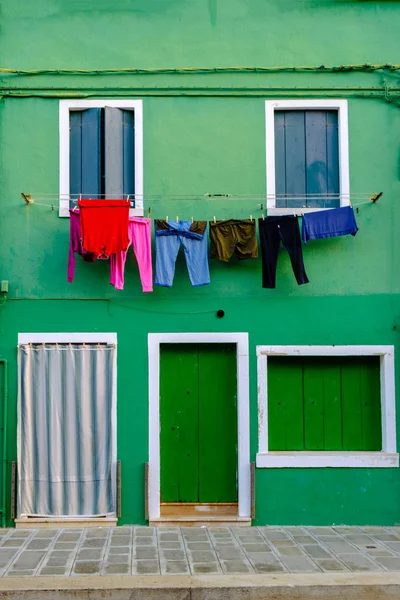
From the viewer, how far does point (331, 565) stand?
7.36 meters

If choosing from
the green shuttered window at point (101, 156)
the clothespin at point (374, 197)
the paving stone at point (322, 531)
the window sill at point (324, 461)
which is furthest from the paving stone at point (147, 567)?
the clothespin at point (374, 197)

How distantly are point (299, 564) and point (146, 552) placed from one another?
69.6 inches

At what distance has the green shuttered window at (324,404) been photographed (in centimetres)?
934

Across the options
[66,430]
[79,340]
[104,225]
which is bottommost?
[66,430]

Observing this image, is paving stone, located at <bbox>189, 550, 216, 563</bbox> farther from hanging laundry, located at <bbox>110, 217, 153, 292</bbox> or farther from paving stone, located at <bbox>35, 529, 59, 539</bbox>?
hanging laundry, located at <bbox>110, 217, 153, 292</bbox>

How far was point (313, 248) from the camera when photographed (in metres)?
9.30

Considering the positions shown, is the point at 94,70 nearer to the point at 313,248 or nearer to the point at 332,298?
the point at 313,248

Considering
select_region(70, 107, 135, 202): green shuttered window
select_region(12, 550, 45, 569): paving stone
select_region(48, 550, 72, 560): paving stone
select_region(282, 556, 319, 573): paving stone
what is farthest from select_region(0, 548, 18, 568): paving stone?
select_region(70, 107, 135, 202): green shuttered window

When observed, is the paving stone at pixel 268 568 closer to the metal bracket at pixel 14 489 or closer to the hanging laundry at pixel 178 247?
the metal bracket at pixel 14 489

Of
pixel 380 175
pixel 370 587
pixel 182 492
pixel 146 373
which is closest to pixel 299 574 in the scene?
pixel 370 587

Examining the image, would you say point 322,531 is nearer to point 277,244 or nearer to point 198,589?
point 198,589

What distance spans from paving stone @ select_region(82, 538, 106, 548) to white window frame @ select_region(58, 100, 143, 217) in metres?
4.25

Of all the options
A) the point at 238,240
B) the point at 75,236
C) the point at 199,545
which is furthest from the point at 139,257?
the point at 199,545

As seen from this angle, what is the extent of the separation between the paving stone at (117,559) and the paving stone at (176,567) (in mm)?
492
